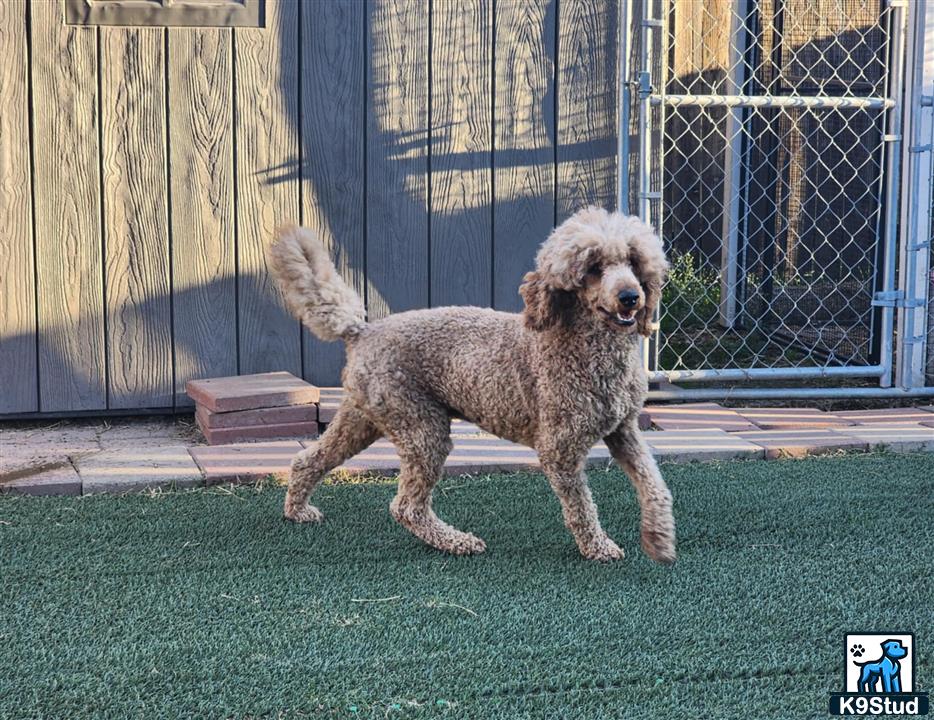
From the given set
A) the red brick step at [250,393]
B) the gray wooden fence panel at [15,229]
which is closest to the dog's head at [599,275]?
the red brick step at [250,393]

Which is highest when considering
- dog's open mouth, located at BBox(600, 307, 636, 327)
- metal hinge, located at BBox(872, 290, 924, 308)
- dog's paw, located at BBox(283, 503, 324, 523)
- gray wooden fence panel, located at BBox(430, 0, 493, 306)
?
gray wooden fence panel, located at BBox(430, 0, 493, 306)

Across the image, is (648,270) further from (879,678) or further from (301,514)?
(301,514)

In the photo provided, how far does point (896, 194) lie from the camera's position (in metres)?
5.18

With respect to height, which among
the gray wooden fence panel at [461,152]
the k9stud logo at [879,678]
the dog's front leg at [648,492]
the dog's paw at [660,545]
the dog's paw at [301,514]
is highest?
the gray wooden fence panel at [461,152]

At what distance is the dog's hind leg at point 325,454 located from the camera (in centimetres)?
329

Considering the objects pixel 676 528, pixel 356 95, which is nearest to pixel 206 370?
pixel 356 95

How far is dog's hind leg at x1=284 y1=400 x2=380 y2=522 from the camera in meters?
3.29

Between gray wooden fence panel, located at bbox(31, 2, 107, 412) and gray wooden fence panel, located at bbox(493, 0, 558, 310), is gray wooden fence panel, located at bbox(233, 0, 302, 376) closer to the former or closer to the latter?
gray wooden fence panel, located at bbox(31, 2, 107, 412)

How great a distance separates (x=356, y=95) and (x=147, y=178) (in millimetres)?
966

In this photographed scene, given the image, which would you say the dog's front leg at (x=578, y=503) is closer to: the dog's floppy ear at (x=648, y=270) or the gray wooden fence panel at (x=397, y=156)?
the dog's floppy ear at (x=648, y=270)

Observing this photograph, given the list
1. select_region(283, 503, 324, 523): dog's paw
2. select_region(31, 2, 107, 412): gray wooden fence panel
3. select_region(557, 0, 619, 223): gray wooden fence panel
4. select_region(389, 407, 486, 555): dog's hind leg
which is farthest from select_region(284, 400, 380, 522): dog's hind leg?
select_region(557, 0, 619, 223): gray wooden fence panel

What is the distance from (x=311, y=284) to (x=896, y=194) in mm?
3200

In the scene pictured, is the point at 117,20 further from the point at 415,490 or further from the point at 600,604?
the point at 600,604

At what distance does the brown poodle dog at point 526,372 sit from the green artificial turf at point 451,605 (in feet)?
0.53
